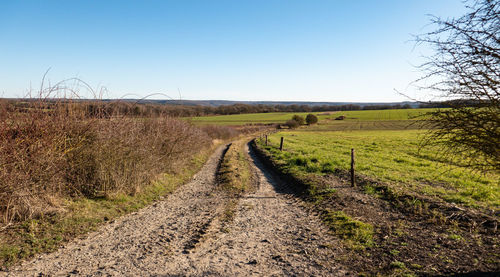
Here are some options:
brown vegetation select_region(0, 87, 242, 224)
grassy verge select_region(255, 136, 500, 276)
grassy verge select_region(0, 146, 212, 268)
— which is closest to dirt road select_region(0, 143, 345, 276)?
grassy verge select_region(0, 146, 212, 268)

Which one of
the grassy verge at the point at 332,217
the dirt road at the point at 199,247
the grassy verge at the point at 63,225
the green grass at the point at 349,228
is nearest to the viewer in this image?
the dirt road at the point at 199,247

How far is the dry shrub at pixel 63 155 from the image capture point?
21.4 feet

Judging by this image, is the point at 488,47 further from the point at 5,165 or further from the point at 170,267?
the point at 5,165

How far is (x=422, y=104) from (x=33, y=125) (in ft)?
29.7

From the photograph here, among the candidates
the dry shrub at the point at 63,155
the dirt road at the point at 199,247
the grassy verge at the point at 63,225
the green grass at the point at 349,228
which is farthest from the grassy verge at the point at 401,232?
the dry shrub at the point at 63,155

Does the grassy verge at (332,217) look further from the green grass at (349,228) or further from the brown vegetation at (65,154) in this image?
the brown vegetation at (65,154)

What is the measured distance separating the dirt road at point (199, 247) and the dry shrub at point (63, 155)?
1.69 m

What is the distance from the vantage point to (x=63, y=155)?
802 cm

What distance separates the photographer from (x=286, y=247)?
243 inches

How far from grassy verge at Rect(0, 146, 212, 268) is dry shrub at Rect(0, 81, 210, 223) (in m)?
0.33

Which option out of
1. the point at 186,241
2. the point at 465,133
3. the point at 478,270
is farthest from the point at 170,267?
the point at 465,133

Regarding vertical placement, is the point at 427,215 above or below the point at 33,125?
below

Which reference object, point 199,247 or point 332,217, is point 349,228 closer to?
point 332,217

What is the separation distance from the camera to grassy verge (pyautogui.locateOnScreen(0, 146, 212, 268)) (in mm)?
5633
